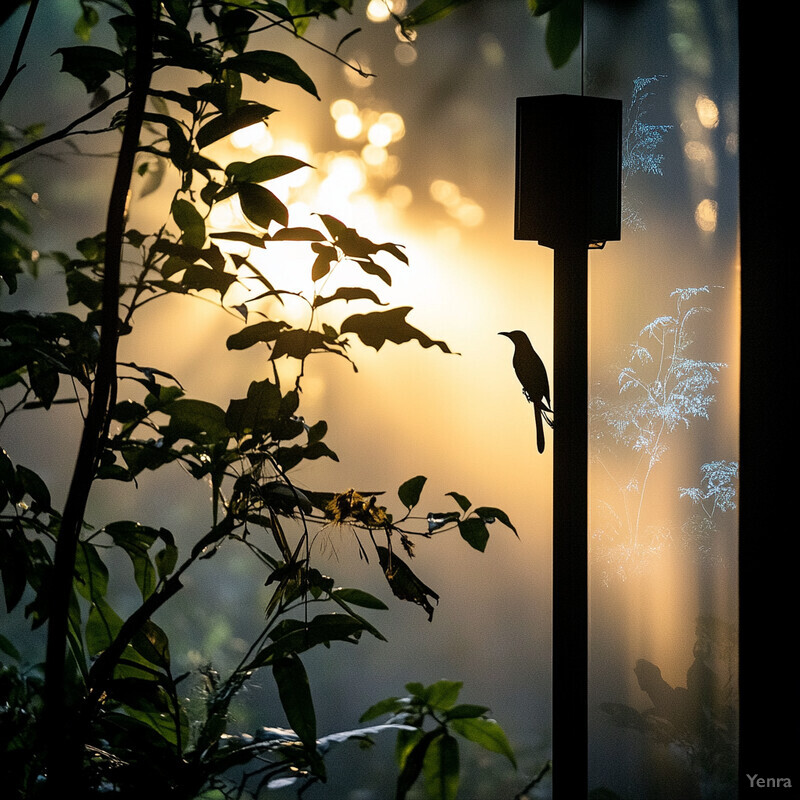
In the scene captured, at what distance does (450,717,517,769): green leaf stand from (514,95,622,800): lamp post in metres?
0.10

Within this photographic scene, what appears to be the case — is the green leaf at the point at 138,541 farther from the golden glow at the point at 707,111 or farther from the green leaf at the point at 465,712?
the golden glow at the point at 707,111

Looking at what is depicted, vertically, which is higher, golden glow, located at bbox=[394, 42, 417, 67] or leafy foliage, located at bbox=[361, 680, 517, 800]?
golden glow, located at bbox=[394, 42, 417, 67]

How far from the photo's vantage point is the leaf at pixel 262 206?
0.67m

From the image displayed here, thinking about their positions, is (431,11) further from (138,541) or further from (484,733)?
(484,733)

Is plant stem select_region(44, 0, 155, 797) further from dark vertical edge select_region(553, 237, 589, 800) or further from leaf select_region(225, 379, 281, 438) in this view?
dark vertical edge select_region(553, 237, 589, 800)

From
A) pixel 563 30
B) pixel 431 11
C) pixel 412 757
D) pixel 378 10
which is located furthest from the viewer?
pixel 378 10

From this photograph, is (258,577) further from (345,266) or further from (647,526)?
(647,526)

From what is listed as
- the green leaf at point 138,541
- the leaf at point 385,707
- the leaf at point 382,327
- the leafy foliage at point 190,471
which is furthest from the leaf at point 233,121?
the leaf at point 385,707

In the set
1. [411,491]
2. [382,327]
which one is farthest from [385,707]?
[382,327]

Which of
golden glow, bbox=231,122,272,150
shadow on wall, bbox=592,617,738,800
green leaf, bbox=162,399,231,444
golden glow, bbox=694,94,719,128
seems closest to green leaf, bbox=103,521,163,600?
green leaf, bbox=162,399,231,444

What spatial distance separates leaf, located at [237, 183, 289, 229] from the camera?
2.20ft

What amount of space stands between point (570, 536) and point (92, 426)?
529 mm

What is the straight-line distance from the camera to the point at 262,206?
2.20 ft
